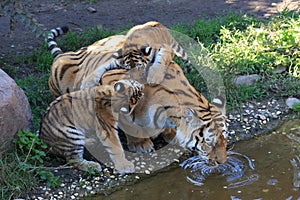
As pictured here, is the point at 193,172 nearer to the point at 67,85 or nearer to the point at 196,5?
the point at 67,85

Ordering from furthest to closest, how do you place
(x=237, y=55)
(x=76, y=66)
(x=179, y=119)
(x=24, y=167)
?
(x=237, y=55)
(x=76, y=66)
(x=179, y=119)
(x=24, y=167)

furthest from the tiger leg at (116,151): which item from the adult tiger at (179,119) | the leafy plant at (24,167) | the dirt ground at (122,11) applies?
the dirt ground at (122,11)

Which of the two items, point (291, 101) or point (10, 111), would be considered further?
point (291, 101)

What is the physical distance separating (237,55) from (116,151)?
7.31 feet

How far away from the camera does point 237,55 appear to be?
20.5ft

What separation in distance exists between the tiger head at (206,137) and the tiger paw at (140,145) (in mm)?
400

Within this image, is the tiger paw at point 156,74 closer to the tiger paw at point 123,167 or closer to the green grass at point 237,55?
the tiger paw at point 123,167

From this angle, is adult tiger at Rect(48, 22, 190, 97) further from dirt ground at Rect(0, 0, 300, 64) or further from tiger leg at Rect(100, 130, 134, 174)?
dirt ground at Rect(0, 0, 300, 64)

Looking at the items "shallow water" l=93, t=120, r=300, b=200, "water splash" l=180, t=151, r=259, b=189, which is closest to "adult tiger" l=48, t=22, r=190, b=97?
Answer: "water splash" l=180, t=151, r=259, b=189

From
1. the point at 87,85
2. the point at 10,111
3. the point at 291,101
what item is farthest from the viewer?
the point at 291,101

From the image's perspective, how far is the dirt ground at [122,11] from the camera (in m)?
7.67

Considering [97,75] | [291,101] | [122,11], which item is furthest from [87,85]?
[122,11]

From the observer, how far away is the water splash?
4.50 m

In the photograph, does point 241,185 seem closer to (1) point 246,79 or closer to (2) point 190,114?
(2) point 190,114
